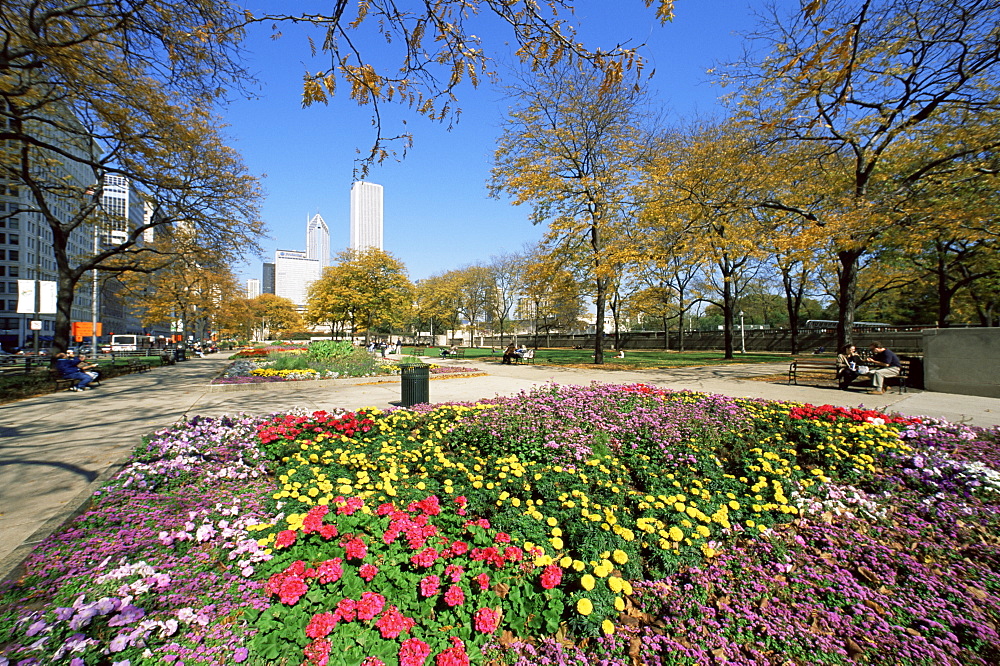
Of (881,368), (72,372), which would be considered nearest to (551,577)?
(881,368)

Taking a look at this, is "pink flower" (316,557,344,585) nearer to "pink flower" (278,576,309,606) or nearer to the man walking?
"pink flower" (278,576,309,606)

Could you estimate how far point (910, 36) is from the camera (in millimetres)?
11945

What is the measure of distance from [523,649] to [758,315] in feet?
224

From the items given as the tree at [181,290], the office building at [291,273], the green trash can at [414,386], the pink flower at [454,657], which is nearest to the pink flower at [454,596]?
the pink flower at [454,657]

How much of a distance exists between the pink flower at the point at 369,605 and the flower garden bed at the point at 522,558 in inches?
0.4

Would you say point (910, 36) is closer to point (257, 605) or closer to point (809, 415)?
point (809, 415)

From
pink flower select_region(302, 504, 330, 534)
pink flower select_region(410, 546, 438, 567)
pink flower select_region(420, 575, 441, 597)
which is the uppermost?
pink flower select_region(302, 504, 330, 534)

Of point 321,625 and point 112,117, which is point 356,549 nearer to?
point 321,625

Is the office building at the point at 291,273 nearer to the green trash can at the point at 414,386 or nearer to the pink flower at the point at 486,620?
the green trash can at the point at 414,386

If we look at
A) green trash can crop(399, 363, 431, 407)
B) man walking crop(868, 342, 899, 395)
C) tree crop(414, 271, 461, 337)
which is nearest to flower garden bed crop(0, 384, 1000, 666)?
green trash can crop(399, 363, 431, 407)

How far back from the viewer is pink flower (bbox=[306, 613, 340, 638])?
1965 mm

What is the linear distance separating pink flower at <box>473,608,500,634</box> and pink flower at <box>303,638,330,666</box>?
75 centimetres

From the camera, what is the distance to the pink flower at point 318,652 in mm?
1893

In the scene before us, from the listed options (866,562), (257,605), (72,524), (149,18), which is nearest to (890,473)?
(866,562)
